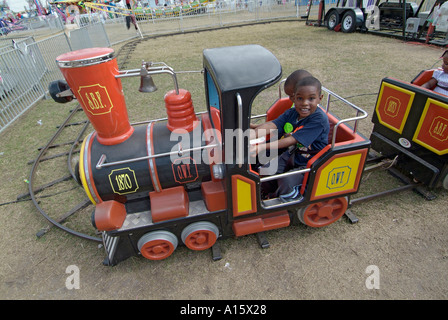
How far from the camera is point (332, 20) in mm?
13734

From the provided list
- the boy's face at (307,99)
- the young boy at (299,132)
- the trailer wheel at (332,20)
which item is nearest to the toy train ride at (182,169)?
the young boy at (299,132)

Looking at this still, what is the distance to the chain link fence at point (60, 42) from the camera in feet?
22.4

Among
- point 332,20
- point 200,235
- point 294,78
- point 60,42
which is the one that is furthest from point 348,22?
point 200,235

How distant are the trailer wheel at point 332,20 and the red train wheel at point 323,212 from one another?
44.3 feet

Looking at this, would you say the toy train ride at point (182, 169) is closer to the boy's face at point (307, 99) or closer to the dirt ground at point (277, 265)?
the dirt ground at point (277, 265)

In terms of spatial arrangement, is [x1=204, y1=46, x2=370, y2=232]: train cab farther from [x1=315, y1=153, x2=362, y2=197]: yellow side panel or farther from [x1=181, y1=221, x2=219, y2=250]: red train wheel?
[x1=181, y1=221, x2=219, y2=250]: red train wheel

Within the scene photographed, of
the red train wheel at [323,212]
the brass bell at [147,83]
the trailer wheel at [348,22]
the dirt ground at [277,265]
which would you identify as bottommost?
the dirt ground at [277,265]

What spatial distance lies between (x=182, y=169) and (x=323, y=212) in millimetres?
1638

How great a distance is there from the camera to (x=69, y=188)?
401 centimetres

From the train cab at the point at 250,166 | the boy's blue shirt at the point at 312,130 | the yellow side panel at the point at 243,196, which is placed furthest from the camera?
the boy's blue shirt at the point at 312,130

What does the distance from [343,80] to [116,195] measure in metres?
6.81

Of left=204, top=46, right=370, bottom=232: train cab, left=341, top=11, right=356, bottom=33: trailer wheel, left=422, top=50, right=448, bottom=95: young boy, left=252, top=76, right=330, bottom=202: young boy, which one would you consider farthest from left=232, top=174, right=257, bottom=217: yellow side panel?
left=341, top=11, right=356, bottom=33: trailer wheel

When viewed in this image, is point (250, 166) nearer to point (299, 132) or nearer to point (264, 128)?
point (299, 132)

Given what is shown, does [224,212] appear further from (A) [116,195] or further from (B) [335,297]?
(B) [335,297]
